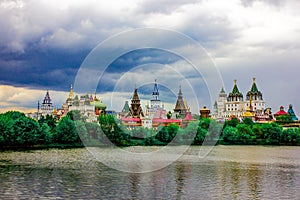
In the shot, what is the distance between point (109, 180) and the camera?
61.5 ft

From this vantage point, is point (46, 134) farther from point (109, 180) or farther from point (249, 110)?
point (249, 110)

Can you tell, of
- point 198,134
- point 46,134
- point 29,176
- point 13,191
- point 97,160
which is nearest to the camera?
point 13,191

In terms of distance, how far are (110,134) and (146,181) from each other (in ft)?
79.2

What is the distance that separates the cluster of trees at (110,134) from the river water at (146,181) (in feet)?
36.9

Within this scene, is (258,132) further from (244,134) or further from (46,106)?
(46,106)

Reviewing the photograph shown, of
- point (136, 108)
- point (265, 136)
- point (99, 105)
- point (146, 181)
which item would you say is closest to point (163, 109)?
point (136, 108)

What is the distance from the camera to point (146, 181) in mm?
18719

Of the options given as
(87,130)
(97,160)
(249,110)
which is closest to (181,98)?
(249,110)

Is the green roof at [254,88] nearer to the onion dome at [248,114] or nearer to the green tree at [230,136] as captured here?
the onion dome at [248,114]

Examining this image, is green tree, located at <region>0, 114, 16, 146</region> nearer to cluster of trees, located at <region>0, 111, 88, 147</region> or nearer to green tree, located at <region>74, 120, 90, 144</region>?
cluster of trees, located at <region>0, 111, 88, 147</region>

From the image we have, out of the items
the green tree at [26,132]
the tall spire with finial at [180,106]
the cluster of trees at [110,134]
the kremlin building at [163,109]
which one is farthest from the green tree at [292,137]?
the tall spire with finial at [180,106]

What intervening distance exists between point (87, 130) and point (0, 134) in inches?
381

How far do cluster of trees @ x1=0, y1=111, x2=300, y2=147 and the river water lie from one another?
443 inches

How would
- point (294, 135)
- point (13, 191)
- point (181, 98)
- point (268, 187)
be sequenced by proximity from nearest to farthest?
point (13, 191), point (268, 187), point (294, 135), point (181, 98)
